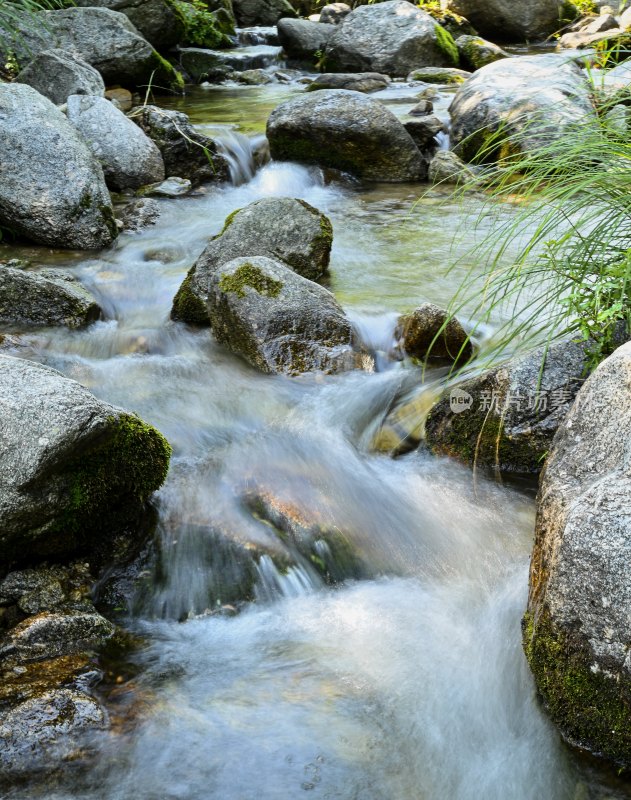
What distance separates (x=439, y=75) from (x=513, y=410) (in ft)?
35.9

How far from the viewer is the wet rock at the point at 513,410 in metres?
3.59

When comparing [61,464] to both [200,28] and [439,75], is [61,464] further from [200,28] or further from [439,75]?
[200,28]

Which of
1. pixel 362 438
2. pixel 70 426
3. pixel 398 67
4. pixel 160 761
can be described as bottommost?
pixel 160 761

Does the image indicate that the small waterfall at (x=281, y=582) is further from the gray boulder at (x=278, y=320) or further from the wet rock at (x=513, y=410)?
the gray boulder at (x=278, y=320)

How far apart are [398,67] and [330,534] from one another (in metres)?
12.3

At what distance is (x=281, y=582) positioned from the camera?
3254 millimetres

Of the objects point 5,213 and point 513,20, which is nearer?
point 5,213

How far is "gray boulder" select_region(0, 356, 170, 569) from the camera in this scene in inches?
112

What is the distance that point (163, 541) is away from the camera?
3.39 metres

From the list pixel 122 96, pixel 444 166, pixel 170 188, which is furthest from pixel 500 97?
pixel 122 96

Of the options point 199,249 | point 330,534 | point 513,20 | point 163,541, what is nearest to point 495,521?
point 330,534

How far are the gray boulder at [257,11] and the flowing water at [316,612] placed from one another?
1510 centimetres

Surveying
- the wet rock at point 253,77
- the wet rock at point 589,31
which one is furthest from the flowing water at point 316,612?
the wet rock at point 589,31

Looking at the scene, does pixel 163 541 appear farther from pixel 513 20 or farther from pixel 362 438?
pixel 513 20
